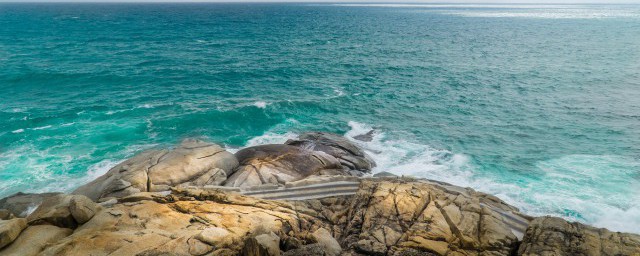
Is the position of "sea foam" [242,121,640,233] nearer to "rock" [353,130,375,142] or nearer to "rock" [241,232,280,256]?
"rock" [353,130,375,142]

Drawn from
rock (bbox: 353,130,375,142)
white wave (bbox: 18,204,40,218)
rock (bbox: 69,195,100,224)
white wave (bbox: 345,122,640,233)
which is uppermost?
rock (bbox: 69,195,100,224)

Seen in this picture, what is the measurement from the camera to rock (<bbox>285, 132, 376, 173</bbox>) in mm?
25203

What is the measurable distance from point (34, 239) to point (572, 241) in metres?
18.4

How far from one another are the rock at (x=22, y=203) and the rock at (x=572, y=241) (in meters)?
22.0

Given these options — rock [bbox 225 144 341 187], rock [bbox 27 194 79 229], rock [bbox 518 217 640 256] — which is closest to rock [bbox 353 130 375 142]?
rock [bbox 225 144 341 187]

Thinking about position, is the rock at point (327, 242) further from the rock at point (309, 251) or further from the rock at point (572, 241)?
the rock at point (572, 241)

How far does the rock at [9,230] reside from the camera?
39.2 feet

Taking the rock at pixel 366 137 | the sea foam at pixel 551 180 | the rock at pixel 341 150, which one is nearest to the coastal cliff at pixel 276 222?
the rock at pixel 341 150

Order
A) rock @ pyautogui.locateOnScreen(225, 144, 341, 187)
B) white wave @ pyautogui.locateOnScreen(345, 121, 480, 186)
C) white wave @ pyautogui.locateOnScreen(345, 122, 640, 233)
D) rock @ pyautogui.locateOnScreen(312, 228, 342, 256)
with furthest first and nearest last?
1. white wave @ pyautogui.locateOnScreen(345, 121, 480, 186)
2. white wave @ pyautogui.locateOnScreen(345, 122, 640, 233)
3. rock @ pyautogui.locateOnScreen(225, 144, 341, 187)
4. rock @ pyautogui.locateOnScreen(312, 228, 342, 256)

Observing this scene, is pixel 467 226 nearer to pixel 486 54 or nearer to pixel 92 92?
pixel 92 92

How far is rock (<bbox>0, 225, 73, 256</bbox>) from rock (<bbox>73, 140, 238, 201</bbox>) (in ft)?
15.4

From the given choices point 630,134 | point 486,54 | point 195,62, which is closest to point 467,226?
point 630,134

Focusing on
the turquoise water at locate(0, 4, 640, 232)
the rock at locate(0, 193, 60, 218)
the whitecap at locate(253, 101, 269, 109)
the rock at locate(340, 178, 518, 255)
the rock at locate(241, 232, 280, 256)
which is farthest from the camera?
the whitecap at locate(253, 101, 269, 109)

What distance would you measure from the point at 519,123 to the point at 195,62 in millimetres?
47340
